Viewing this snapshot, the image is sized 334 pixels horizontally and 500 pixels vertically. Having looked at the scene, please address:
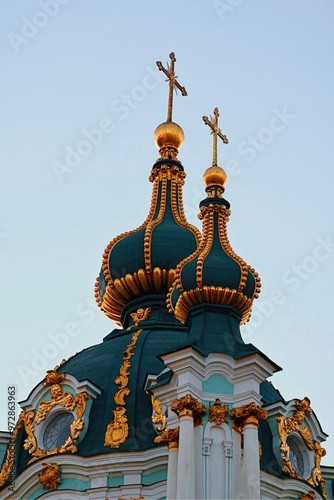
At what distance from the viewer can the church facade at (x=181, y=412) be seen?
1609 cm

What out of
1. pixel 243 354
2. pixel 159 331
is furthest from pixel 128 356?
pixel 243 354

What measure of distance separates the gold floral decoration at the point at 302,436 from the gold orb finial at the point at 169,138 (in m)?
7.07

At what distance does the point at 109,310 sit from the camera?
2341cm

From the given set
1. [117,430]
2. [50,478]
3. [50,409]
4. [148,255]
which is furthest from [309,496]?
[148,255]

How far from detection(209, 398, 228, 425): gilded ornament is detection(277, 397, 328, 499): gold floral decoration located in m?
→ 3.01

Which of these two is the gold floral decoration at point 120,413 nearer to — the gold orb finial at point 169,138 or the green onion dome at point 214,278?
the green onion dome at point 214,278

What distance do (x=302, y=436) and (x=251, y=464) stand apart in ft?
13.3

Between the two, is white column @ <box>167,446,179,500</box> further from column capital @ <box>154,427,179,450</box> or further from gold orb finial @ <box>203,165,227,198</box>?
gold orb finial @ <box>203,165,227,198</box>

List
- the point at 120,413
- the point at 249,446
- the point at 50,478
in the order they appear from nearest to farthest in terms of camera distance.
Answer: the point at 249,446, the point at 50,478, the point at 120,413

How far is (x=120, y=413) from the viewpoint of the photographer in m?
19.3

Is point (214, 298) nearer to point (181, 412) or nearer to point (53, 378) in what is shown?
point (181, 412)

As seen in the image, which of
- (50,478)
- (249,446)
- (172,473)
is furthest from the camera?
(50,478)

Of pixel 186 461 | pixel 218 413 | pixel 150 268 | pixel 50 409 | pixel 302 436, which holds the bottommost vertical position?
pixel 186 461

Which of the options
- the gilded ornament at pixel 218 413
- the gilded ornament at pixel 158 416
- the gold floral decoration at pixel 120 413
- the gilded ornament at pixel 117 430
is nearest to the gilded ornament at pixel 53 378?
the gold floral decoration at pixel 120 413
